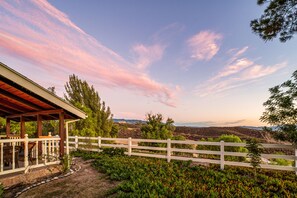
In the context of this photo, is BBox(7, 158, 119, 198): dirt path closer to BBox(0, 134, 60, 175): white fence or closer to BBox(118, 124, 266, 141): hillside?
BBox(0, 134, 60, 175): white fence

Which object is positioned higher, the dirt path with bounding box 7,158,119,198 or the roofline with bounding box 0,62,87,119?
the roofline with bounding box 0,62,87,119

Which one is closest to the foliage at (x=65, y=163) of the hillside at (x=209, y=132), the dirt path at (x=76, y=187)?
the dirt path at (x=76, y=187)

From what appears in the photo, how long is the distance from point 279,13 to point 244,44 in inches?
231

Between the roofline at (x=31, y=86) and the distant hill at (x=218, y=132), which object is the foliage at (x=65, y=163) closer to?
→ the roofline at (x=31, y=86)

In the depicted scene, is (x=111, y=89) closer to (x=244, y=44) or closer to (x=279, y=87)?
(x=244, y=44)

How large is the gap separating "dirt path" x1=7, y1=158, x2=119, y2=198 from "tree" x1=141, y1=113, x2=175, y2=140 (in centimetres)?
903

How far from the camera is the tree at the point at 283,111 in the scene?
6.34m

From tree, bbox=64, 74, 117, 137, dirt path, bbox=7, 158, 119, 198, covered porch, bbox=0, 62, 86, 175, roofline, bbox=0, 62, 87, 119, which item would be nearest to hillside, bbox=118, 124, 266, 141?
tree, bbox=64, 74, 117, 137

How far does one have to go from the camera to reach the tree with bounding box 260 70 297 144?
6.34m

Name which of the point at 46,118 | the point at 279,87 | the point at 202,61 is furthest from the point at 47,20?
the point at 279,87

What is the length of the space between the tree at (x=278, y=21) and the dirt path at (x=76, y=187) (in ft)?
22.7

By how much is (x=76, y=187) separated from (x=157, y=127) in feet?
34.3

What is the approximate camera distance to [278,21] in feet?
19.2

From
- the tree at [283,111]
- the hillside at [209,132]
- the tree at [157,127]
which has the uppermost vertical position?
the tree at [283,111]
